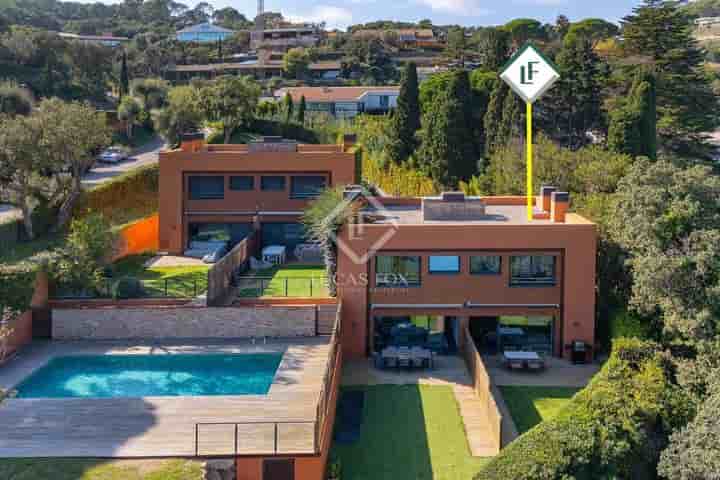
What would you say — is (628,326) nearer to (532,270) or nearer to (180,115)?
(532,270)

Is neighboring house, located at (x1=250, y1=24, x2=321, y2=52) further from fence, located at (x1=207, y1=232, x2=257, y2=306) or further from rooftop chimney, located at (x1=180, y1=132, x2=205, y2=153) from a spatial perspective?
fence, located at (x1=207, y1=232, x2=257, y2=306)

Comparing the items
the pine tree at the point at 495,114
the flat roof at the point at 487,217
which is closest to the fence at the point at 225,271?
the flat roof at the point at 487,217

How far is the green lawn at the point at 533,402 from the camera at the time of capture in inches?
737

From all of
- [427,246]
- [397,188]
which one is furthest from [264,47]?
[427,246]

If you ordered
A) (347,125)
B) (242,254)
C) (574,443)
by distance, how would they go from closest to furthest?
(574,443)
(242,254)
(347,125)

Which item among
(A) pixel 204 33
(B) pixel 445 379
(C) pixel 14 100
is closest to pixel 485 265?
(B) pixel 445 379

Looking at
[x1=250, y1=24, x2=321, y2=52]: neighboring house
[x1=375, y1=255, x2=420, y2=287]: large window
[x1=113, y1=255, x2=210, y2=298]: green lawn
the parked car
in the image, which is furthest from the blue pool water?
[x1=250, y1=24, x2=321, y2=52]: neighboring house

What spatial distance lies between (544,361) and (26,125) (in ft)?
71.8

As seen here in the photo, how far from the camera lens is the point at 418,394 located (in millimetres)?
20328

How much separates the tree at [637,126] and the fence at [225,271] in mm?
19124

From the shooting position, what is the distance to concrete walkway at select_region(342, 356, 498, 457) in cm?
1848

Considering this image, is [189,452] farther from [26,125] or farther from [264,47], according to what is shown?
[264,47]

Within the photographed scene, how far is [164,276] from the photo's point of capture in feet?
94.4

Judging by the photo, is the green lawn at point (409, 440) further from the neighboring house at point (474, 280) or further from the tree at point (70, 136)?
the tree at point (70, 136)
